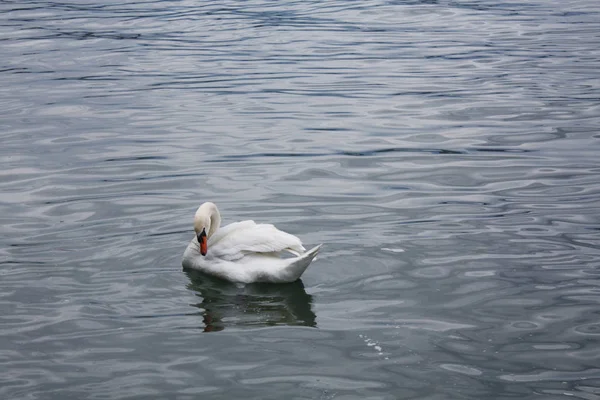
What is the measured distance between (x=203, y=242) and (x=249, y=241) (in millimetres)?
460

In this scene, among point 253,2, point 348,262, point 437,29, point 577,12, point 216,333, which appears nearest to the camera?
point 216,333

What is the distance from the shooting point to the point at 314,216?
480 inches

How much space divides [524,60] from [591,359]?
50.4 ft

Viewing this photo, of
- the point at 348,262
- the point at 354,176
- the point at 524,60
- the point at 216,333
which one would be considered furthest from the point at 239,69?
the point at 216,333

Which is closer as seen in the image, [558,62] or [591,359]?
[591,359]

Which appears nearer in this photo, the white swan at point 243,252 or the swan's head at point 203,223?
the white swan at point 243,252

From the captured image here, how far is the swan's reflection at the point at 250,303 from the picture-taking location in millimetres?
9172

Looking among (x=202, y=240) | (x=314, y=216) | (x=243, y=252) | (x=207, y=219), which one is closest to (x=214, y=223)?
(x=207, y=219)

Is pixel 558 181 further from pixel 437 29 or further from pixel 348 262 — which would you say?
pixel 437 29

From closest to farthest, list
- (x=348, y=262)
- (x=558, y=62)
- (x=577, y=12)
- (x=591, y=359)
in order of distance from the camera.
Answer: (x=591, y=359)
(x=348, y=262)
(x=558, y=62)
(x=577, y=12)

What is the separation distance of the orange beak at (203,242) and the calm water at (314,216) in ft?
1.01

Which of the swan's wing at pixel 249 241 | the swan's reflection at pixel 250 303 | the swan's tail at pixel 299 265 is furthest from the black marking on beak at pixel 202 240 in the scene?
the swan's tail at pixel 299 265

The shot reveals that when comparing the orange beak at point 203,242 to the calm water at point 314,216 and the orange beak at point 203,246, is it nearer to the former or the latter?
the orange beak at point 203,246

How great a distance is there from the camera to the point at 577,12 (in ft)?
102
